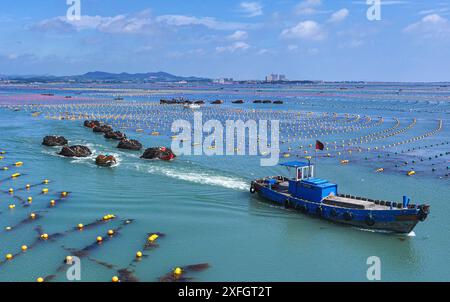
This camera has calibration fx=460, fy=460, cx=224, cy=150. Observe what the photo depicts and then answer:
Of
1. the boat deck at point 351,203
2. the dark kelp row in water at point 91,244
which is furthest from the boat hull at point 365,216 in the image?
the dark kelp row in water at point 91,244

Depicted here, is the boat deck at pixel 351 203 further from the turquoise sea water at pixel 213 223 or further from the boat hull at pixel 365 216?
the turquoise sea water at pixel 213 223

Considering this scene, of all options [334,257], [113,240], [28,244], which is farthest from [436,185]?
[28,244]

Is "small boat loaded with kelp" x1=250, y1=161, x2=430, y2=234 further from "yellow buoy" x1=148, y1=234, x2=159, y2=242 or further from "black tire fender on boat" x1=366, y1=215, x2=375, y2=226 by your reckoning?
"yellow buoy" x1=148, y1=234, x2=159, y2=242

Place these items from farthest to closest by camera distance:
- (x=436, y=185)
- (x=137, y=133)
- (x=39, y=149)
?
(x=137, y=133) → (x=39, y=149) → (x=436, y=185)

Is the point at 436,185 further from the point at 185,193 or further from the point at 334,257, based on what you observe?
the point at 185,193

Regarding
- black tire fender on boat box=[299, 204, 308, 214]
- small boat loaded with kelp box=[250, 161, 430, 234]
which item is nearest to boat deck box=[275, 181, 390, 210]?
small boat loaded with kelp box=[250, 161, 430, 234]

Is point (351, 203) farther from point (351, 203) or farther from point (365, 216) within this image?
point (365, 216)

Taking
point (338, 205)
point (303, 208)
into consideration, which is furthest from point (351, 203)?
point (303, 208)
